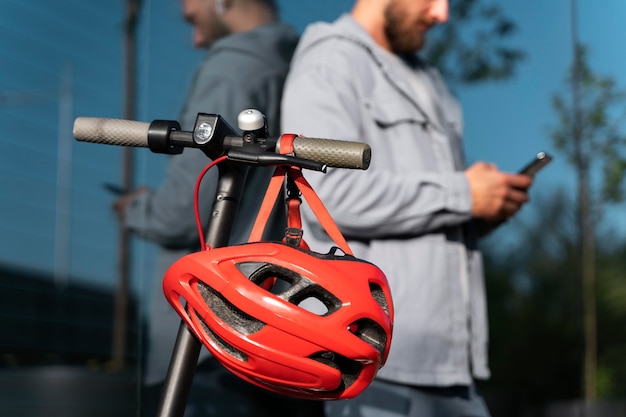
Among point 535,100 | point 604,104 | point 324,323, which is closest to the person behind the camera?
point 324,323

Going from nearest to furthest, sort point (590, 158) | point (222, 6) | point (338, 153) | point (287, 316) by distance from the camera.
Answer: point (287, 316)
point (338, 153)
point (222, 6)
point (590, 158)

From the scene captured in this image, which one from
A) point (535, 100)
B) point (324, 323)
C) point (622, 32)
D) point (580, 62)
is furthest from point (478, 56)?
point (324, 323)

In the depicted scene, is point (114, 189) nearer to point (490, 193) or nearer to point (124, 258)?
point (124, 258)

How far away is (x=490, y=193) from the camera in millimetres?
2580

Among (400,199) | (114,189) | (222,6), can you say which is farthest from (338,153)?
(222,6)

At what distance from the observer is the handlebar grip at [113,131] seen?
1571 millimetres

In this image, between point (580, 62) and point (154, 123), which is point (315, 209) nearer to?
point (154, 123)

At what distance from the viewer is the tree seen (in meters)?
4.13

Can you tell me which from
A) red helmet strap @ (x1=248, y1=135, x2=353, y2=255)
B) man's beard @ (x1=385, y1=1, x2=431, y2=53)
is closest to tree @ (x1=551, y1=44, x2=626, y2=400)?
man's beard @ (x1=385, y1=1, x2=431, y2=53)

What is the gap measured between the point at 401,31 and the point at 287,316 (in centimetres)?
162

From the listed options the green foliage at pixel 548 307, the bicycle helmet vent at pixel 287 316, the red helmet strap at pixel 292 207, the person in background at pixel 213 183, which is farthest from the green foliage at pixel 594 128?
the bicycle helmet vent at pixel 287 316

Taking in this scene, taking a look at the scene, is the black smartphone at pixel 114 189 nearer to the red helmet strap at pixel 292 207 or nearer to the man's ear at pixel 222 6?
the man's ear at pixel 222 6

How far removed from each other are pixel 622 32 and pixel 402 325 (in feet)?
7.84

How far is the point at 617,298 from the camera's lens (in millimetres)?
4328
